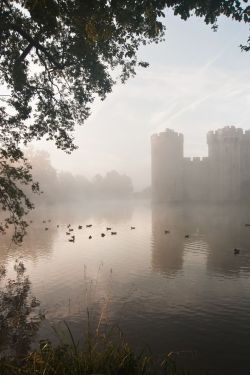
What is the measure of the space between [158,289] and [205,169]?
2969 inches

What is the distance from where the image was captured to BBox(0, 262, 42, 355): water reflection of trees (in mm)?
11680

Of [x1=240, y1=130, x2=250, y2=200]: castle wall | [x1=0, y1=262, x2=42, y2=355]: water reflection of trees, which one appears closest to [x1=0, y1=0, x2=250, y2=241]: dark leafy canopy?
[x1=0, y1=262, x2=42, y2=355]: water reflection of trees

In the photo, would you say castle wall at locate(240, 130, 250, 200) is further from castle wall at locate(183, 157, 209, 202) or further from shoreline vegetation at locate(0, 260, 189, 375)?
shoreline vegetation at locate(0, 260, 189, 375)

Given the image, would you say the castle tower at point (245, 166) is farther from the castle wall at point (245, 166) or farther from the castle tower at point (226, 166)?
the castle tower at point (226, 166)

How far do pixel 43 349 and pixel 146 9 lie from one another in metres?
9.28

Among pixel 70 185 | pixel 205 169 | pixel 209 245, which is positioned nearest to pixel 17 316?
pixel 209 245

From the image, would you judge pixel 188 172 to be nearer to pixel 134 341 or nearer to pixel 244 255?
pixel 244 255

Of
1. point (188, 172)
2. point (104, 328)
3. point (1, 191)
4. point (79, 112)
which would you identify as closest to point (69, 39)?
point (79, 112)

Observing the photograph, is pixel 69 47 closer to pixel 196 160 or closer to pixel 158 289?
pixel 158 289

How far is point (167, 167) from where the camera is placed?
304ft

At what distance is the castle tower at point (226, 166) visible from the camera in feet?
277

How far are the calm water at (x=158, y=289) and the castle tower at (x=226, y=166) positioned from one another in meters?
52.3

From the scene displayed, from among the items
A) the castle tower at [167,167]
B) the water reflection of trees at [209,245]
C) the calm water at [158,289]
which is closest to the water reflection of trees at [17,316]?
the calm water at [158,289]

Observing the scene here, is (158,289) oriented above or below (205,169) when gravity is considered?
below
